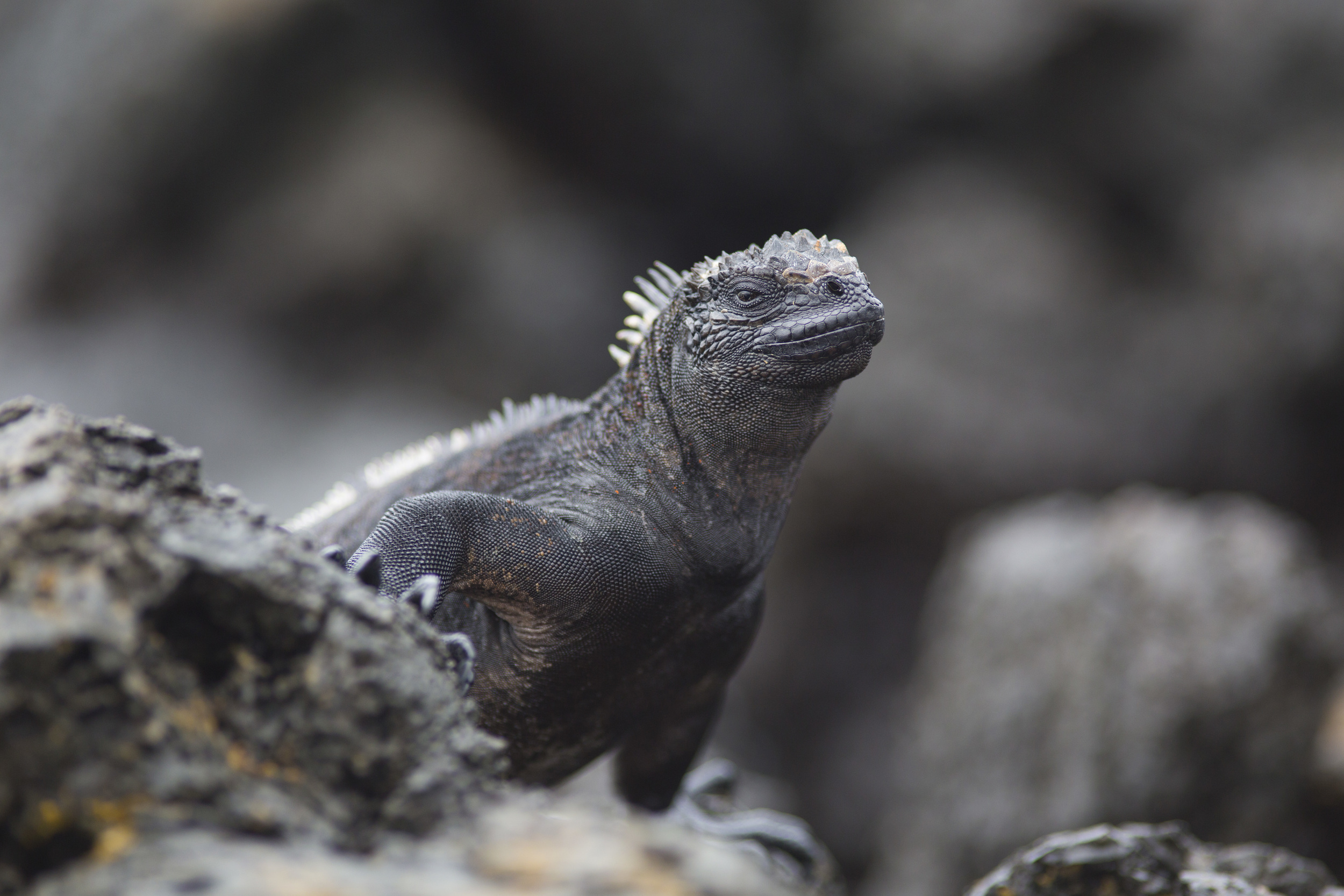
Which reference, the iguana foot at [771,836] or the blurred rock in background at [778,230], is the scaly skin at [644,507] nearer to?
the iguana foot at [771,836]

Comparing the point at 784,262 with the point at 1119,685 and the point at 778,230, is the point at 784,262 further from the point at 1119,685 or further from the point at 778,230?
the point at 778,230

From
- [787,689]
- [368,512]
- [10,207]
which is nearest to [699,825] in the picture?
[368,512]

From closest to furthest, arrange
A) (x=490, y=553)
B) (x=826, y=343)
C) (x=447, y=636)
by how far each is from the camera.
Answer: (x=447, y=636) → (x=490, y=553) → (x=826, y=343)

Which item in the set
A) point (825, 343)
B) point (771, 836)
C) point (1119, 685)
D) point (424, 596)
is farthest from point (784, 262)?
point (1119, 685)

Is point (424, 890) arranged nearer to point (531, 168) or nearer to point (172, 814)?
point (172, 814)

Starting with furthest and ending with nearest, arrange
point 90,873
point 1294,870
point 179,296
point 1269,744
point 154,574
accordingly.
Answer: point 179,296 → point 1269,744 → point 1294,870 → point 154,574 → point 90,873
